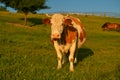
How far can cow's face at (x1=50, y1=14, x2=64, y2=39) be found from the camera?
1276 centimetres

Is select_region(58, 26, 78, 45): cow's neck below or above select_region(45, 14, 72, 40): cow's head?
below

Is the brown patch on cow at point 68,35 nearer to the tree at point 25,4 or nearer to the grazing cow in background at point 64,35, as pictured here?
the grazing cow in background at point 64,35

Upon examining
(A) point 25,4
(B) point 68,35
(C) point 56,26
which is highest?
(C) point 56,26

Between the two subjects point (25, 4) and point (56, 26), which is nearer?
point (56, 26)

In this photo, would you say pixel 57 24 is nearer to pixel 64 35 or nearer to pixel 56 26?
pixel 56 26

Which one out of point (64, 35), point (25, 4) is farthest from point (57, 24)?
point (25, 4)

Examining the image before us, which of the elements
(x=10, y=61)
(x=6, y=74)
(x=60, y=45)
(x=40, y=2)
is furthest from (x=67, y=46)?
(x=40, y=2)

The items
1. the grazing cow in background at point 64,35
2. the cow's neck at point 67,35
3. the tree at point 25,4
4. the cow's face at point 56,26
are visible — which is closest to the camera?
the cow's face at point 56,26

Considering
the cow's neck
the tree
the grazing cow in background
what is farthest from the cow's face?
the tree

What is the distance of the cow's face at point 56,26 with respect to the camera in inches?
502

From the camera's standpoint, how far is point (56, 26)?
12953mm

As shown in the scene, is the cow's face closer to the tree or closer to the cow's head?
the cow's head

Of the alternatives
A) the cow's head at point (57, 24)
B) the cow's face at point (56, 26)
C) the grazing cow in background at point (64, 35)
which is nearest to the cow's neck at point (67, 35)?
the grazing cow in background at point (64, 35)

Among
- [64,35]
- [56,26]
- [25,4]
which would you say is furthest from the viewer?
[25,4]
